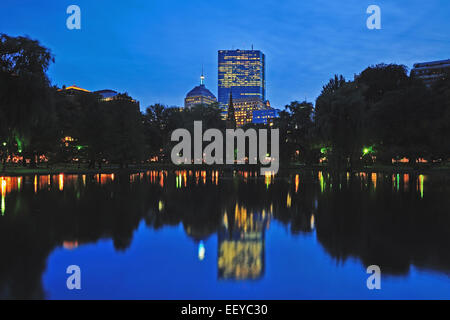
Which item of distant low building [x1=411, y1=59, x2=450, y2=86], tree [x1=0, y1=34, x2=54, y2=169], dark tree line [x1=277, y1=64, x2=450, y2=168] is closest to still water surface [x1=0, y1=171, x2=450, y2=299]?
tree [x1=0, y1=34, x2=54, y2=169]

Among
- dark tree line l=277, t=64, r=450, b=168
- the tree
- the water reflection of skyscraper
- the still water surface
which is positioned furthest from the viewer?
dark tree line l=277, t=64, r=450, b=168

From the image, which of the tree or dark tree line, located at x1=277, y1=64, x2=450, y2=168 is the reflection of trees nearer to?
the tree

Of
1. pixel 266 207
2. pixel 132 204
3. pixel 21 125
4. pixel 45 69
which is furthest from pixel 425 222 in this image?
pixel 45 69

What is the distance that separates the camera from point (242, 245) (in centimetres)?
766

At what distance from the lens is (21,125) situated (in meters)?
21.4

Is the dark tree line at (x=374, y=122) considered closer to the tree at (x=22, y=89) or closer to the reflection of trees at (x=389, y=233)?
the reflection of trees at (x=389, y=233)

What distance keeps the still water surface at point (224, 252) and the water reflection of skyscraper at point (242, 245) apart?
21 mm

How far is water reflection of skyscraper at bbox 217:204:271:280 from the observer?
586cm

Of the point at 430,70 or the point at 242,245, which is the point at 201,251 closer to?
the point at 242,245

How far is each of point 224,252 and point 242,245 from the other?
0.72 meters

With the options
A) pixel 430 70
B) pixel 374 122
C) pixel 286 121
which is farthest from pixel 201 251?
pixel 430 70

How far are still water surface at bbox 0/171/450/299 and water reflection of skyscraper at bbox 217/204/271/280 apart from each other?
0.02 m

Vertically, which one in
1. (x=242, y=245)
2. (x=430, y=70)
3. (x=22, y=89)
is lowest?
(x=242, y=245)

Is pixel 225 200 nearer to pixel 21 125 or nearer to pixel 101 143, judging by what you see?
pixel 21 125
